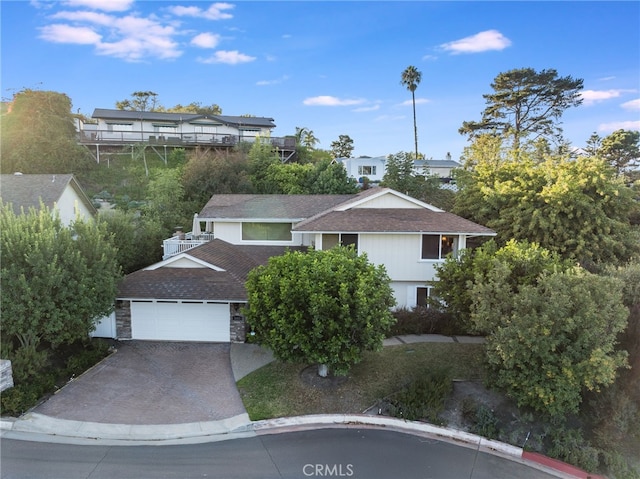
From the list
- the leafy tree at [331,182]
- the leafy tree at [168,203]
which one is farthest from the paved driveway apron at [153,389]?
the leafy tree at [331,182]

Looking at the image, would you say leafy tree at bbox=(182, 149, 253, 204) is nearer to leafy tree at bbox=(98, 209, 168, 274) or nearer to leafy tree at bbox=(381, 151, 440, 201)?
leafy tree at bbox=(98, 209, 168, 274)

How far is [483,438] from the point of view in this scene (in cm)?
1119

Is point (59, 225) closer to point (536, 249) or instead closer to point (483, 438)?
point (483, 438)

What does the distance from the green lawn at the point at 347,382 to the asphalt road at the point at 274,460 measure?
1.24 meters

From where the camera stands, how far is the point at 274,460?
9.77m

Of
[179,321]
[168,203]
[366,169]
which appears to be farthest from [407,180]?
[179,321]

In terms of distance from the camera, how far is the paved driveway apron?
11273 millimetres

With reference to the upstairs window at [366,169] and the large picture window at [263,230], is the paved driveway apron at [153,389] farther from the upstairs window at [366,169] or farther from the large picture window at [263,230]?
the upstairs window at [366,169]

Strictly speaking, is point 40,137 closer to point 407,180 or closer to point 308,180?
point 308,180

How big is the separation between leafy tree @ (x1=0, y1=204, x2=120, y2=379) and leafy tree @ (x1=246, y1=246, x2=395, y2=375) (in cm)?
598

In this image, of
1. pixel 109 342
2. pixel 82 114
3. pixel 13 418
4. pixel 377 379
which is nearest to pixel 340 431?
pixel 377 379

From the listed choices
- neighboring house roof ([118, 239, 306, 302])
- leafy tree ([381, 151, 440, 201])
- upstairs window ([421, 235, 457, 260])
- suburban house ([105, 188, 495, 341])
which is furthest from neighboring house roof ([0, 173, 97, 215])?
leafy tree ([381, 151, 440, 201])

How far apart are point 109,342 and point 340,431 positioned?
1059 centimetres

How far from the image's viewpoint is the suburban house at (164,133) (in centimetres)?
4203
